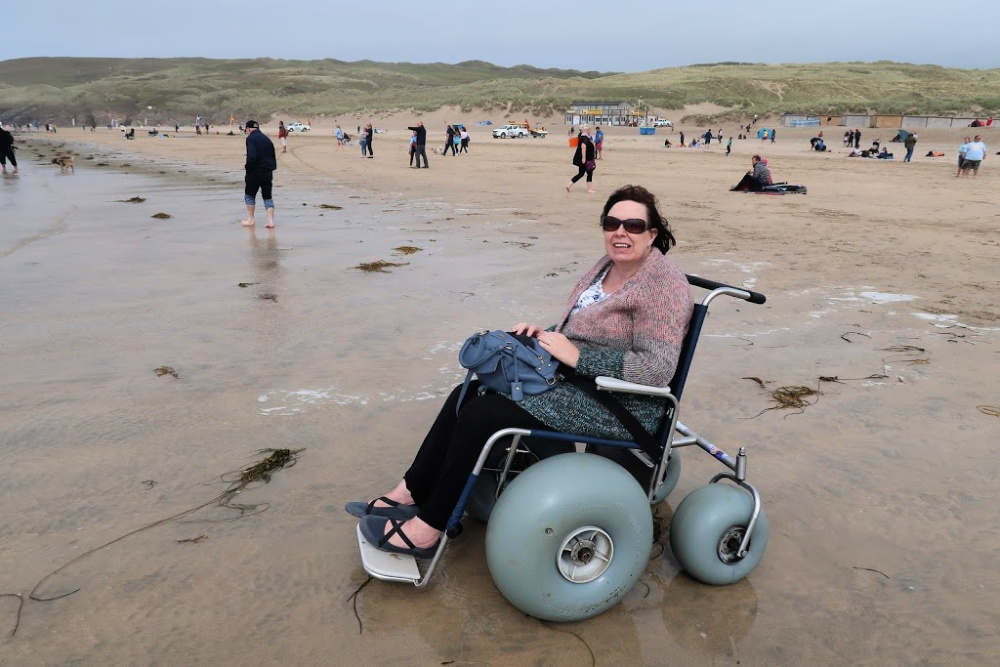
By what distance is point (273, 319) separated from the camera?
6.31 meters

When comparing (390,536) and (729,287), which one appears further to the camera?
(729,287)

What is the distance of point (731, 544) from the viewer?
2840mm

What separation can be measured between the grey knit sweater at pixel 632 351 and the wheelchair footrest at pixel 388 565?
2.59ft

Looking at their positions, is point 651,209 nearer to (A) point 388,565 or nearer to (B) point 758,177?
(A) point 388,565

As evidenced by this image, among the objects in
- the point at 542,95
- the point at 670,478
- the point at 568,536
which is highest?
the point at 542,95

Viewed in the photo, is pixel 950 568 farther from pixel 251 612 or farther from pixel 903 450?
pixel 251 612

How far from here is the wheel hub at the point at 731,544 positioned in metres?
2.79

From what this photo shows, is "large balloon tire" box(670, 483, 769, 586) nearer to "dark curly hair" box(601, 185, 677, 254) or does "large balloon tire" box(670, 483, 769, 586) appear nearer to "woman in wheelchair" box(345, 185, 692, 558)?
"woman in wheelchair" box(345, 185, 692, 558)

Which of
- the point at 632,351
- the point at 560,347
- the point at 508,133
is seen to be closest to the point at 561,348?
the point at 560,347

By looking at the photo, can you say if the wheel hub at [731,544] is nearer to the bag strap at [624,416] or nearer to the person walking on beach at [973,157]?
the bag strap at [624,416]

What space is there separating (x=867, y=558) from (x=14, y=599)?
3.40 m

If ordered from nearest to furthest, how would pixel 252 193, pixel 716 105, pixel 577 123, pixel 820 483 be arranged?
1. pixel 820 483
2. pixel 252 193
3. pixel 577 123
4. pixel 716 105

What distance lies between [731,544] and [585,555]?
0.70 m

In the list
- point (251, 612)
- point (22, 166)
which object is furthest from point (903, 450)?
point (22, 166)
